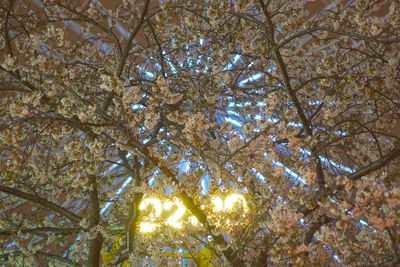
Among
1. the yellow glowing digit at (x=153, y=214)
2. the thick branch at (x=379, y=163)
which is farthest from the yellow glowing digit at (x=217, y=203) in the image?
the thick branch at (x=379, y=163)

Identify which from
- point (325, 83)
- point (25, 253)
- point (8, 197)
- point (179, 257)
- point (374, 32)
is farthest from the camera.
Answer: point (8, 197)

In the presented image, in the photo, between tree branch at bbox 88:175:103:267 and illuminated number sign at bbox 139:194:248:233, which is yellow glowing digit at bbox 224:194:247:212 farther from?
tree branch at bbox 88:175:103:267

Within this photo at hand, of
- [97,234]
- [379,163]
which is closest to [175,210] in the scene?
[97,234]

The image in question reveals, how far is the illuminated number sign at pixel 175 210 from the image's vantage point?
4.22 meters

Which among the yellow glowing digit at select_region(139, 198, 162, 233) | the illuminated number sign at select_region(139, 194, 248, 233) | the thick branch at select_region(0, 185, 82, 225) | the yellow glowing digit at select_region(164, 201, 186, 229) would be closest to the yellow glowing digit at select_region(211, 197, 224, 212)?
the illuminated number sign at select_region(139, 194, 248, 233)

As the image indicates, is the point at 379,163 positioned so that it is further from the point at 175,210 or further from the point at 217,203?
the point at 175,210

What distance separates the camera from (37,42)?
4.42m

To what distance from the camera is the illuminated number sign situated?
422cm

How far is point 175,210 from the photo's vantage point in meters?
4.56

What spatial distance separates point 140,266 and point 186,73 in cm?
303

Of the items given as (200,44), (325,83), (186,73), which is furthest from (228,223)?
(200,44)

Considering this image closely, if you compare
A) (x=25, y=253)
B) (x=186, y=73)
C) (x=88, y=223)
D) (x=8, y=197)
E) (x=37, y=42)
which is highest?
(x=186, y=73)

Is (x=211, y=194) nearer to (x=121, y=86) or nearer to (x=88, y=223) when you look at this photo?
(x=121, y=86)

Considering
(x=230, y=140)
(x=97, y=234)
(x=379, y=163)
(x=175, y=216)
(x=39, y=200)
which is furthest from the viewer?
(x=97, y=234)
